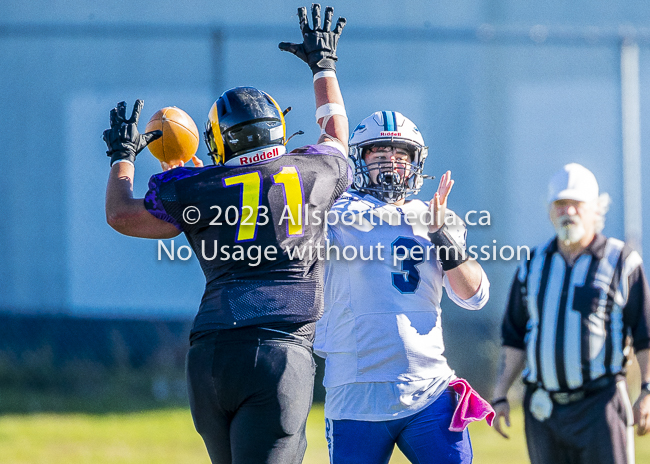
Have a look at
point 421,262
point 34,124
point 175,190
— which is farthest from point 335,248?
point 34,124

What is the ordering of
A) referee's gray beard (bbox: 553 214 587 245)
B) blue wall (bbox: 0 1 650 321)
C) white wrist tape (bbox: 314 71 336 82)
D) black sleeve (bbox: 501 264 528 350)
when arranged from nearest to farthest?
white wrist tape (bbox: 314 71 336 82), referee's gray beard (bbox: 553 214 587 245), black sleeve (bbox: 501 264 528 350), blue wall (bbox: 0 1 650 321)

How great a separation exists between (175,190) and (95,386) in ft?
18.9

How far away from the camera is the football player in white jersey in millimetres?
3088

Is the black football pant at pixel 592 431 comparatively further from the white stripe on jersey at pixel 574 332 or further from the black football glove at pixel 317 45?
the black football glove at pixel 317 45

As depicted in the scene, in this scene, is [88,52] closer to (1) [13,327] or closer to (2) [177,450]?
(1) [13,327]

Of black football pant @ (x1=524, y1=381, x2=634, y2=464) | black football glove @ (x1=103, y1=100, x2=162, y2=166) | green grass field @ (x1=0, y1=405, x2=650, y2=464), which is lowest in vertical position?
green grass field @ (x1=0, y1=405, x2=650, y2=464)

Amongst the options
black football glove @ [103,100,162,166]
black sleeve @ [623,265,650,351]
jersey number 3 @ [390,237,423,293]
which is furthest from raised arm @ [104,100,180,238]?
black sleeve @ [623,265,650,351]

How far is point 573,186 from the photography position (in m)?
4.12

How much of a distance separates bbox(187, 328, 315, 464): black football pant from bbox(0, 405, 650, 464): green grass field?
11.1ft

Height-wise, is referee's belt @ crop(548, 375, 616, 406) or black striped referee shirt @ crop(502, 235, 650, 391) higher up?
black striped referee shirt @ crop(502, 235, 650, 391)

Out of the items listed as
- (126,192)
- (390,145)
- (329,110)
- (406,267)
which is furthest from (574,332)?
(126,192)

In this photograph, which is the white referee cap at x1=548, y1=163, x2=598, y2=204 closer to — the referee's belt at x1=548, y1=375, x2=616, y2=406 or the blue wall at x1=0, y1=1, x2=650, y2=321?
the referee's belt at x1=548, y1=375, x2=616, y2=406

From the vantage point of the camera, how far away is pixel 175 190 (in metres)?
2.73

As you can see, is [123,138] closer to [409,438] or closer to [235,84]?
[409,438]
